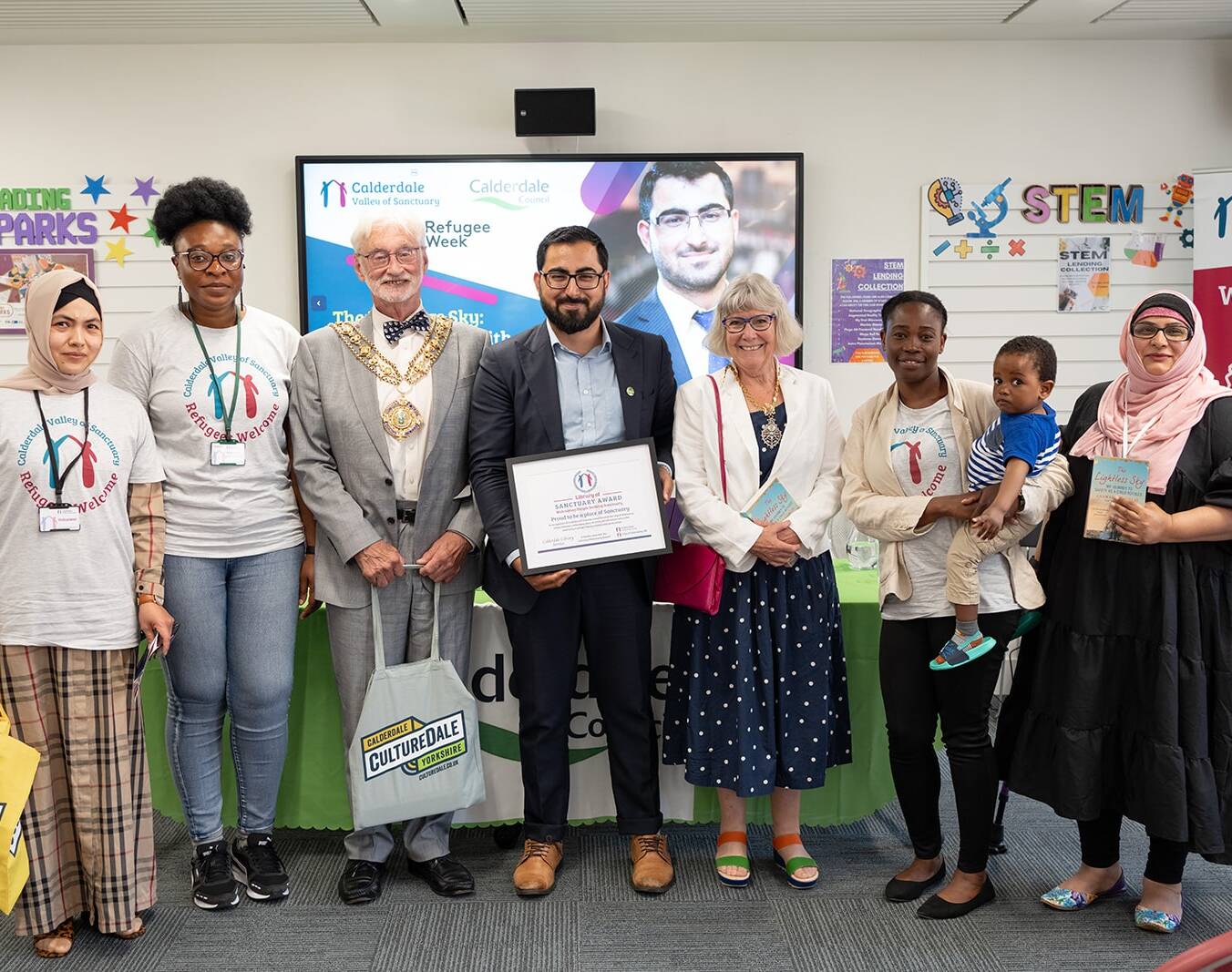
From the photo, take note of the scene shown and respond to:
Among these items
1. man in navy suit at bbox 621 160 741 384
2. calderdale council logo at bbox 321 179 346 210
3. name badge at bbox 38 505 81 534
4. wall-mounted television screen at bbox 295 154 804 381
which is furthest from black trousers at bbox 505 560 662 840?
calderdale council logo at bbox 321 179 346 210

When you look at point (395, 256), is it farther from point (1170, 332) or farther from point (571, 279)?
point (1170, 332)

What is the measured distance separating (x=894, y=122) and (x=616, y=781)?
379 centimetres

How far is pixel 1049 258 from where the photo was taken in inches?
201

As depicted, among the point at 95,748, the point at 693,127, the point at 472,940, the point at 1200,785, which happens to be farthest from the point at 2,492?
the point at 693,127

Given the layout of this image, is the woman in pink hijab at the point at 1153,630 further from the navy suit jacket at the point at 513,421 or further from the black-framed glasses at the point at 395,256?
the black-framed glasses at the point at 395,256

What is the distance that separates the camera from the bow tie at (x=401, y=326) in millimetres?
2674

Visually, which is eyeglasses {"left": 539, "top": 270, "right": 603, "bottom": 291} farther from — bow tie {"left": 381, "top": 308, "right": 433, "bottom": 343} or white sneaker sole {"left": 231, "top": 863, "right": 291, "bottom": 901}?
white sneaker sole {"left": 231, "top": 863, "right": 291, "bottom": 901}

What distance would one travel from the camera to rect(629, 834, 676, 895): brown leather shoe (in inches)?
107

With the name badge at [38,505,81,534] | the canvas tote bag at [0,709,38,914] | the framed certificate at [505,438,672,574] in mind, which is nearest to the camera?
the canvas tote bag at [0,709,38,914]

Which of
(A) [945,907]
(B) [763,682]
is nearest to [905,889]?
(A) [945,907]

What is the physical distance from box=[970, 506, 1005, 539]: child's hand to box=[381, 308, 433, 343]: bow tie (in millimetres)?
1547

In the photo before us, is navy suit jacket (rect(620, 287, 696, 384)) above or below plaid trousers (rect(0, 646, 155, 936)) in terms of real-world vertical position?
above

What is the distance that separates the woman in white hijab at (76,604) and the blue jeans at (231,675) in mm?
119

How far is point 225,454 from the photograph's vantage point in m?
2.54
